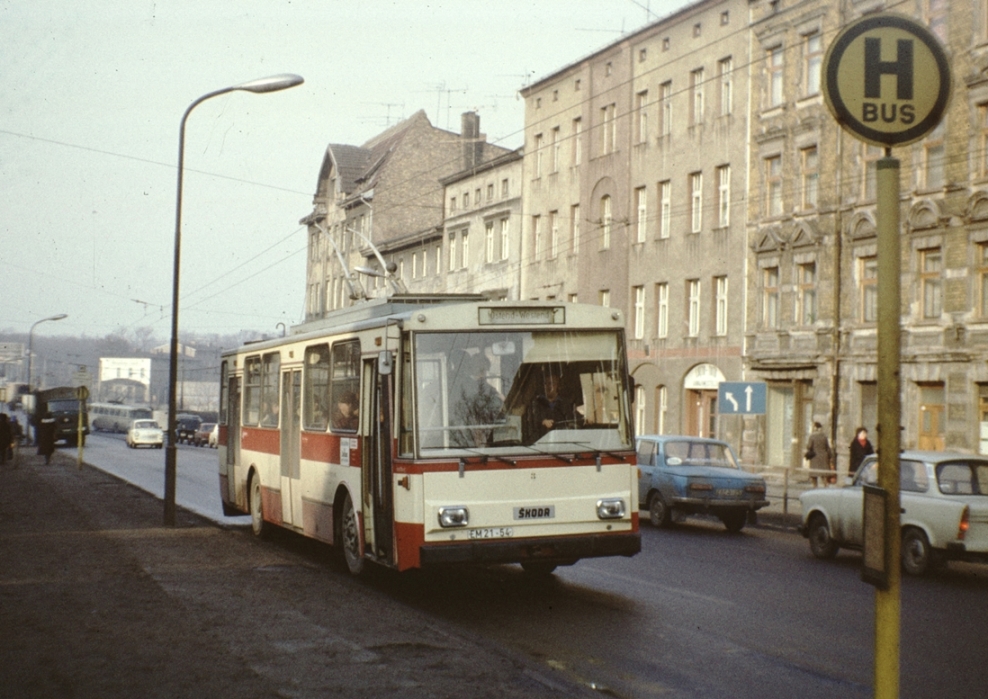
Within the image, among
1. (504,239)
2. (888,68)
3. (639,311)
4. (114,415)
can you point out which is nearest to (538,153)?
(504,239)

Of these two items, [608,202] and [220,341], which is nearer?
[608,202]

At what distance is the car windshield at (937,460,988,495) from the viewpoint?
16234 millimetres

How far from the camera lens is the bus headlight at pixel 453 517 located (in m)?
12.3

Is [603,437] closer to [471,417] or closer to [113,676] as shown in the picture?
[471,417]

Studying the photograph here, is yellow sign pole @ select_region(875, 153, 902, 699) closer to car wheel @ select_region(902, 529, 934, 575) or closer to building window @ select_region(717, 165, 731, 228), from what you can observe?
car wheel @ select_region(902, 529, 934, 575)

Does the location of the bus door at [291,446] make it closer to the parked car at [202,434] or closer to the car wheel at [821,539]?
the car wheel at [821,539]

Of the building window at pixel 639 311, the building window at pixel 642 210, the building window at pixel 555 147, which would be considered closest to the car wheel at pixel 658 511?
the building window at pixel 639 311

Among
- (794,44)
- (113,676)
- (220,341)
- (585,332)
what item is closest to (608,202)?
(794,44)

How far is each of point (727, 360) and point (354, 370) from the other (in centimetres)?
3175

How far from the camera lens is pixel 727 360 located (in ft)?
147

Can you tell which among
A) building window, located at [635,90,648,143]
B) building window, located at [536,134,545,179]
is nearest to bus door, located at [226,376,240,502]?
building window, located at [635,90,648,143]

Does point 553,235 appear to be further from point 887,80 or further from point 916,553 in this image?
point 887,80

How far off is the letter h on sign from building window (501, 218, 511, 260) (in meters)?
57.7

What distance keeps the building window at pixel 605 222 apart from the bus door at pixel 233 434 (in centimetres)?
3290
